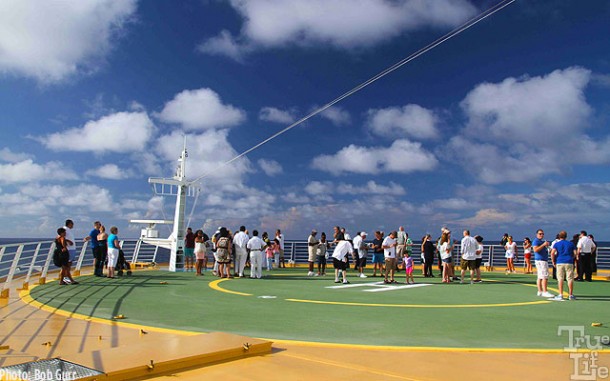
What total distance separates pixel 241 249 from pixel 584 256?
13.4m

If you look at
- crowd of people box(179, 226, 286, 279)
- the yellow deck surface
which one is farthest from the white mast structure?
the yellow deck surface

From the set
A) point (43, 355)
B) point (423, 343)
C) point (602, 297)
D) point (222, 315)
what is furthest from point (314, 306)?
point (602, 297)

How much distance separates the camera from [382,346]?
648cm

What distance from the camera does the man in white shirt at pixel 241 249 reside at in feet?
59.2

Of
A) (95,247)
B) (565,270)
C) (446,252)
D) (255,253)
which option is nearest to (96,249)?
(95,247)

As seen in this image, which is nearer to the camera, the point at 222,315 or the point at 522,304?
the point at 222,315

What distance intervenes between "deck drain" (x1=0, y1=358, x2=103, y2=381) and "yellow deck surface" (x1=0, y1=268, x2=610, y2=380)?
220 mm

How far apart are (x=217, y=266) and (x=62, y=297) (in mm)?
8287

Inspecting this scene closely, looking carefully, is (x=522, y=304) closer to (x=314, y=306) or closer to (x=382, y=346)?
(x=314, y=306)

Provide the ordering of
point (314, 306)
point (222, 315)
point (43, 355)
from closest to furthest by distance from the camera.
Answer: point (43, 355) < point (222, 315) < point (314, 306)

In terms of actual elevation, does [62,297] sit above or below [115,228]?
below

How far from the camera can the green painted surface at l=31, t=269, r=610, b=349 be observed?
736cm

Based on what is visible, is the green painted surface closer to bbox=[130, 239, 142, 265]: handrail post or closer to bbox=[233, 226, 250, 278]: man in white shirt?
bbox=[233, 226, 250, 278]: man in white shirt

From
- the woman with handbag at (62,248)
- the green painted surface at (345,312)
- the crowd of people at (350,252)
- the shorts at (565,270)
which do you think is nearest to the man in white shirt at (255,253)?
the crowd of people at (350,252)
